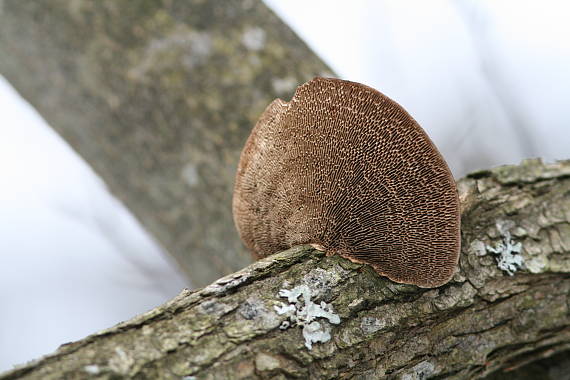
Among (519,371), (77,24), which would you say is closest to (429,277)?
(519,371)

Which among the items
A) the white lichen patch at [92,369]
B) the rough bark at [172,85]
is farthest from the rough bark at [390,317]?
the rough bark at [172,85]

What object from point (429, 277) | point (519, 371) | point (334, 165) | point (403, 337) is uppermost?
point (334, 165)

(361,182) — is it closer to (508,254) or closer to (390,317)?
(390,317)

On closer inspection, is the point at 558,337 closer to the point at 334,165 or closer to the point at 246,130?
the point at 334,165

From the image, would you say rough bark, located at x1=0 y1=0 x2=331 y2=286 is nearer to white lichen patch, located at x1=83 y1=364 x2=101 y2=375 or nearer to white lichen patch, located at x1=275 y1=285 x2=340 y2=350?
white lichen patch, located at x1=275 y1=285 x2=340 y2=350

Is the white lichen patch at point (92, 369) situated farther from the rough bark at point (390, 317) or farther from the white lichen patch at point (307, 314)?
the white lichen patch at point (307, 314)

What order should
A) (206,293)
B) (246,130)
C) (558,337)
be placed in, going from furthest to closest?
1. (246,130)
2. (558,337)
3. (206,293)

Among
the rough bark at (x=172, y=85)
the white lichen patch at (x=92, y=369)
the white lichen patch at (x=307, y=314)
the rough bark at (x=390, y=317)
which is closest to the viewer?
the white lichen patch at (x=92, y=369)
